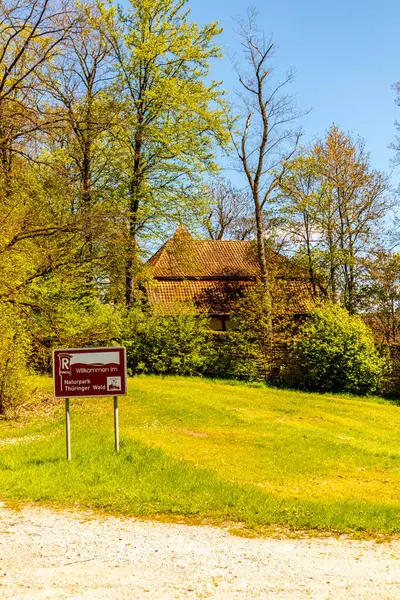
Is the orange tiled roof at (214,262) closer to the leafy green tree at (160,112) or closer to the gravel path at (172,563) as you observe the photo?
the leafy green tree at (160,112)

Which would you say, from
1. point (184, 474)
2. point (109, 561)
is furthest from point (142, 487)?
point (109, 561)

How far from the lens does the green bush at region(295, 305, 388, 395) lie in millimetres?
21656

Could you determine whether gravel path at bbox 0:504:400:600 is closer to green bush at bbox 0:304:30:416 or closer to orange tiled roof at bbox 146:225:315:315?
green bush at bbox 0:304:30:416

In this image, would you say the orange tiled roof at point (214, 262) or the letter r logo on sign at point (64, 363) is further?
the orange tiled roof at point (214, 262)

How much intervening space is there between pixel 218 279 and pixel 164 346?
1431 cm

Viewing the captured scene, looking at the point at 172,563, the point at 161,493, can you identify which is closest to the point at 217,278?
the point at 161,493

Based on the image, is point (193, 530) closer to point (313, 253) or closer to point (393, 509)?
point (393, 509)

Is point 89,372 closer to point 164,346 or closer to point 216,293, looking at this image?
point 164,346

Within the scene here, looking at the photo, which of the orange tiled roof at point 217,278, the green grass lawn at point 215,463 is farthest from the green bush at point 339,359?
the orange tiled roof at point 217,278

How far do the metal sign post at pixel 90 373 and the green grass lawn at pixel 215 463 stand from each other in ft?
3.54

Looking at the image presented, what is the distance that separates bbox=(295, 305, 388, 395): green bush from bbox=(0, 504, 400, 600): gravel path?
15759mm

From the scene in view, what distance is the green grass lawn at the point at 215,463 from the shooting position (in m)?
7.35

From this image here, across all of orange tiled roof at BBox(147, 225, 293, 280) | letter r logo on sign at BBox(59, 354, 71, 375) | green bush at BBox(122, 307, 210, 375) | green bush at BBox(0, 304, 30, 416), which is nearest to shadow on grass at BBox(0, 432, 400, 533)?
letter r logo on sign at BBox(59, 354, 71, 375)

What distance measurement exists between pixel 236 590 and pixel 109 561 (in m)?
1.43
